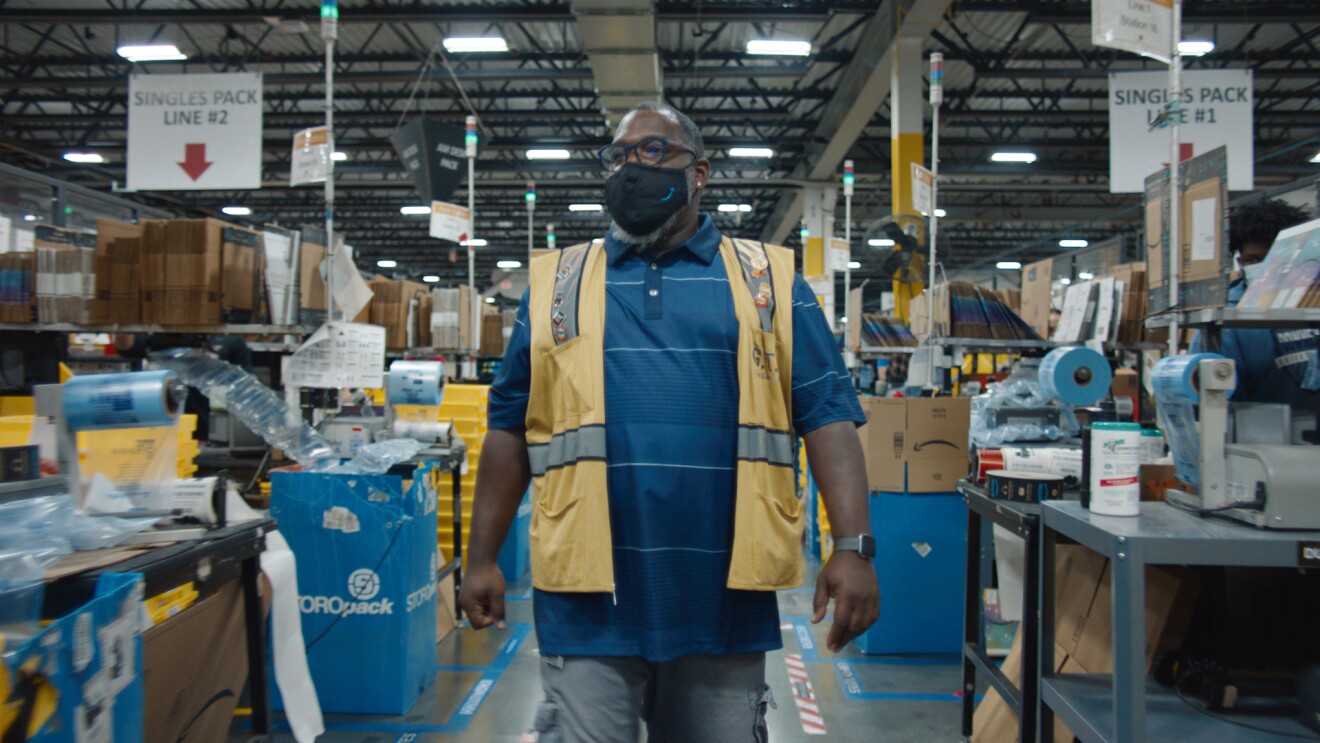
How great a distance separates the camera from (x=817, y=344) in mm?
1600

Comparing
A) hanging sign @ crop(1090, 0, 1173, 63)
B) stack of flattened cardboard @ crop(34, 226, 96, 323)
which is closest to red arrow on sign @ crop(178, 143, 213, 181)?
stack of flattened cardboard @ crop(34, 226, 96, 323)

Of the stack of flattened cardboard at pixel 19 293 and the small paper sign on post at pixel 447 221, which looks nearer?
the stack of flattened cardboard at pixel 19 293

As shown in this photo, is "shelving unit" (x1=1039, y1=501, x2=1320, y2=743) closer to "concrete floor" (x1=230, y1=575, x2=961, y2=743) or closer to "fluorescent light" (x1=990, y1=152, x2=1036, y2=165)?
"concrete floor" (x1=230, y1=575, x2=961, y2=743)

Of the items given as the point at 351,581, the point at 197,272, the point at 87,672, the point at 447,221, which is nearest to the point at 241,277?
the point at 197,272

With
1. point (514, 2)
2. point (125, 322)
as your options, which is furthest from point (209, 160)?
point (514, 2)

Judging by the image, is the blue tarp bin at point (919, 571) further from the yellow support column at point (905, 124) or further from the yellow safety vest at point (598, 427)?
the yellow support column at point (905, 124)

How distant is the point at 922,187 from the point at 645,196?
4024 millimetres

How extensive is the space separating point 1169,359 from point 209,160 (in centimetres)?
679

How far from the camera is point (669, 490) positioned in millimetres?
1448

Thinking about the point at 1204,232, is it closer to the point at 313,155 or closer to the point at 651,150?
the point at 651,150

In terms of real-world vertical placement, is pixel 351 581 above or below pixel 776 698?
above

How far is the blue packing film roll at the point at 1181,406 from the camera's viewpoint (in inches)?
72.6

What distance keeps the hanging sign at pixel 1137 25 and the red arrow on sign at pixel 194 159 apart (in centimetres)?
639

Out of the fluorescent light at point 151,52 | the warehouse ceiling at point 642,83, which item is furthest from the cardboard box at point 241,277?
the fluorescent light at point 151,52
